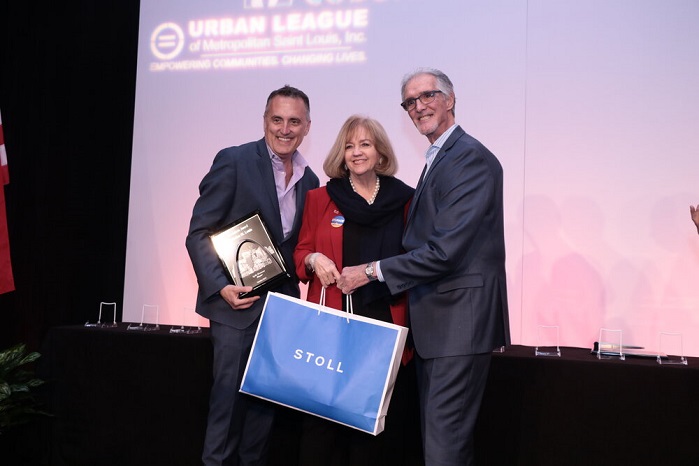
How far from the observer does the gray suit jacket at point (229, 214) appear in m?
2.67

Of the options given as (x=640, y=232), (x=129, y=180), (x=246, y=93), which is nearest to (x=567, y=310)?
(x=640, y=232)

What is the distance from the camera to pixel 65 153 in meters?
4.09

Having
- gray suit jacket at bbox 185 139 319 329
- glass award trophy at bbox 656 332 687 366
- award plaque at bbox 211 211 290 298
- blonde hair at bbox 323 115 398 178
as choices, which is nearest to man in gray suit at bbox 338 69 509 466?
blonde hair at bbox 323 115 398 178

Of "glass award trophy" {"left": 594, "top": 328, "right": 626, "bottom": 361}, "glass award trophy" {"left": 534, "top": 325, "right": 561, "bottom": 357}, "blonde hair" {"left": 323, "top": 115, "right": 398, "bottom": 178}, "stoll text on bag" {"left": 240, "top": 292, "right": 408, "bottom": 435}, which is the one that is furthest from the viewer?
"glass award trophy" {"left": 534, "top": 325, "right": 561, "bottom": 357}

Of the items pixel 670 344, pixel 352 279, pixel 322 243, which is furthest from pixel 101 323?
pixel 670 344

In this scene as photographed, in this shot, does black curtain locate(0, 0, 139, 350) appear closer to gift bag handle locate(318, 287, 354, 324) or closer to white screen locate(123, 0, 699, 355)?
white screen locate(123, 0, 699, 355)

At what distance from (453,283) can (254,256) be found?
0.79 m

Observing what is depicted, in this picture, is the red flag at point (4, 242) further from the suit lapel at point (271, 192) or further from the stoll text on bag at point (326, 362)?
the stoll text on bag at point (326, 362)

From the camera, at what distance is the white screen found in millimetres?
3561

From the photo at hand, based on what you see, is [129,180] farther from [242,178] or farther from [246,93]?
[242,178]

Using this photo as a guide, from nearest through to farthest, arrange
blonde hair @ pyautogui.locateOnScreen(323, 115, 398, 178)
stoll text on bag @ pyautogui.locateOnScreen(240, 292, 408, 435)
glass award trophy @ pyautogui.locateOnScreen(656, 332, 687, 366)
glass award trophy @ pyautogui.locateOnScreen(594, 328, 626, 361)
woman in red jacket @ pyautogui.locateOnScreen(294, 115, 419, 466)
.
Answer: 1. stoll text on bag @ pyautogui.locateOnScreen(240, 292, 408, 435)
2. woman in red jacket @ pyautogui.locateOnScreen(294, 115, 419, 466)
3. blonde hair @ pyautogui.locateOnScreen(323, 115, 398, 178)
4. glass award trophy @ pyautogui.locateOnScreen(594, 328, 626, 361)
5. glass award trophy @ pyautogui.locateOnScreen(656, 332, 687, 366)

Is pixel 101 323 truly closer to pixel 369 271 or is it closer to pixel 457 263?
pixel 369 271

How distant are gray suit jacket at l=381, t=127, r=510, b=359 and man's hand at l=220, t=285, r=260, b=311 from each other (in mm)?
588

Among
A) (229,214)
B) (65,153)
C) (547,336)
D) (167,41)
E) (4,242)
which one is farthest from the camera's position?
(167,41)
